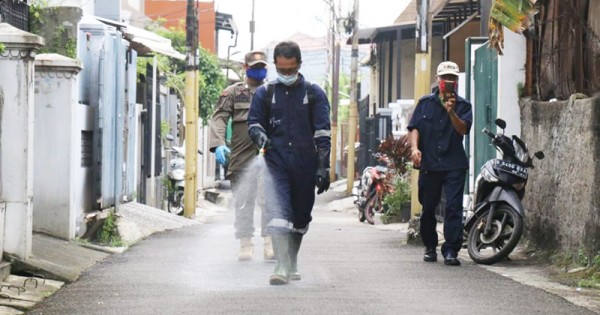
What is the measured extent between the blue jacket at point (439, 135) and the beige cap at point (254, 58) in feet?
4.91

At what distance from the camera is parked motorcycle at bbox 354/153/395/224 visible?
77.6 ft

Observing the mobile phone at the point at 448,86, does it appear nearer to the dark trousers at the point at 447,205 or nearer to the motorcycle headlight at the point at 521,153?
the dark trousers at the point at 447,205

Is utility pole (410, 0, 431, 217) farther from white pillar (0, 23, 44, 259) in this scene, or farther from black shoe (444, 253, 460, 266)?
white pillar (0, 23, 44, 259)

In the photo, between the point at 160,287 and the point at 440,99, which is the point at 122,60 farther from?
the point at 160,287

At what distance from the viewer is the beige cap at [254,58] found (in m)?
11.7

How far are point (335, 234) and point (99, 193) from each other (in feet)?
11.9

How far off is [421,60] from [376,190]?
5692 millimetres

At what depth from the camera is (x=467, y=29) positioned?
3200 centimetres

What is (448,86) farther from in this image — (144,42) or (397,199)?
(397,199)

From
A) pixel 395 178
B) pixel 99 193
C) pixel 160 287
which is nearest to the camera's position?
pixel 160 287

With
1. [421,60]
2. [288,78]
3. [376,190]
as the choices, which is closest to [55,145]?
[288,78]

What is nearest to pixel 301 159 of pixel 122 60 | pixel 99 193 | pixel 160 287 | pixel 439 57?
pixel 160 287

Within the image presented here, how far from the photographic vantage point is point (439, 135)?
1172cm

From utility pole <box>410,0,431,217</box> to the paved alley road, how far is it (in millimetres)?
5417
